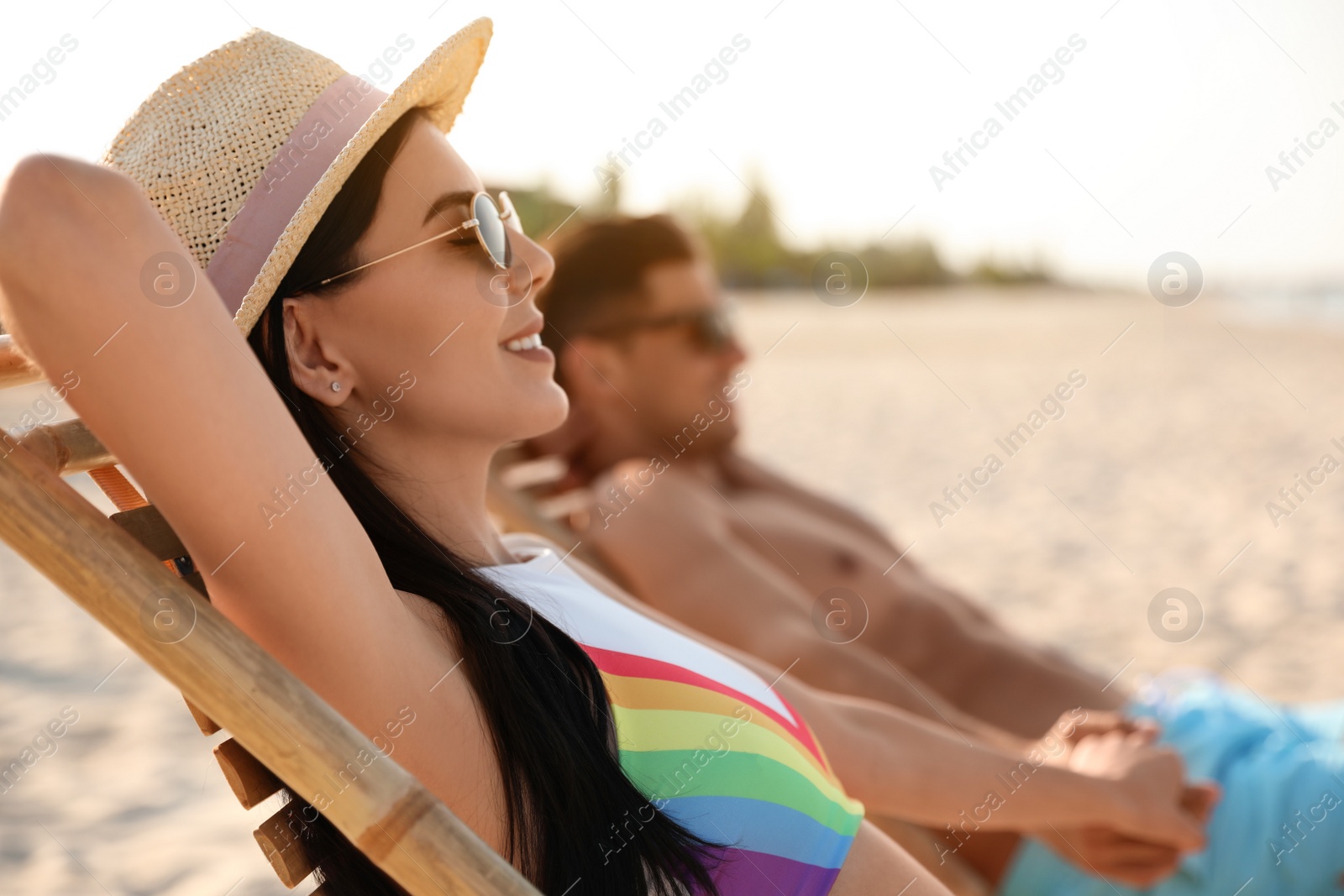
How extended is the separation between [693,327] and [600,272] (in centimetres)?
31

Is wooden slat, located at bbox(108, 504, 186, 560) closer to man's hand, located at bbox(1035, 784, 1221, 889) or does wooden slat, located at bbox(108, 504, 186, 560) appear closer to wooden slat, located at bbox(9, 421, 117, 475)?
wooden slat, located at bbox(9, 421, 117, 475)

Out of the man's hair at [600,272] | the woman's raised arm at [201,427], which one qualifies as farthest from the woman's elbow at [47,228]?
the man's hair at [600,272]

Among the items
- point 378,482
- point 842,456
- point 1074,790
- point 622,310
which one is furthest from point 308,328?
point 842,456

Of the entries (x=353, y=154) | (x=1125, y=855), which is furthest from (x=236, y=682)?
(x=1125, y=855)

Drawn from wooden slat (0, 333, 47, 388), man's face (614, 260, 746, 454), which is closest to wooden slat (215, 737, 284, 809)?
wooden slat (0, 333, 47, 388)

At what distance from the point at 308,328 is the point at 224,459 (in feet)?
1.35

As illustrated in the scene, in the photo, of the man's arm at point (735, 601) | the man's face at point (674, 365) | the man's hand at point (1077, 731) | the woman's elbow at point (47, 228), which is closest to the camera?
the woman's elbow at point (47, 228)

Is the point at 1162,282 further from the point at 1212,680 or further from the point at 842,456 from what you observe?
the point at 842,456

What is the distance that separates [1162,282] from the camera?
3695 mm

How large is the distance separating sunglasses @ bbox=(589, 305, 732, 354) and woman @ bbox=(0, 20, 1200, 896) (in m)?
1.55

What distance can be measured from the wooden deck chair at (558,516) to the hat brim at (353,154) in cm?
128

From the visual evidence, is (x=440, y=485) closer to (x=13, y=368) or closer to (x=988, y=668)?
(x=13, y=368)

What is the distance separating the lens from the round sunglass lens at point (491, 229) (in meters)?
1.27

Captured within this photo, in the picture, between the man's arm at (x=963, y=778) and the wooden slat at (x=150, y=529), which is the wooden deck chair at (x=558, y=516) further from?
the wooden slat at (x=150, y=529)
